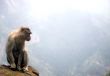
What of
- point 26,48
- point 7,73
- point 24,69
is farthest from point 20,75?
point 26,48

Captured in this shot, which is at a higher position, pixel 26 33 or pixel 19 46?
pixel 26 33

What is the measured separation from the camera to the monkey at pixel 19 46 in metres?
24.1

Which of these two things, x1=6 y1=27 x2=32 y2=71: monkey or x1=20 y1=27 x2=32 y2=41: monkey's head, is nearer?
x1=6 y1=27 x2=32 y2=71: monkey

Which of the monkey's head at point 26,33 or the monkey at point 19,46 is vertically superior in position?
the monkey's head at point 26,33

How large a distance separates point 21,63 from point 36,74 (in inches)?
75.2

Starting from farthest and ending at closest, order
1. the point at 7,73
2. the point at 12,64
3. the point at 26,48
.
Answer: the point at 26,48 → the point at 12,64 → the point at 7,73

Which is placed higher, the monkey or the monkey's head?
the monkey's head

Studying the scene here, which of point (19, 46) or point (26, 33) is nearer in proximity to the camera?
point (19, 46)

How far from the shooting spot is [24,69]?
2431 cm

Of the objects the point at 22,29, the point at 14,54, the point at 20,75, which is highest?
the point at 22,29

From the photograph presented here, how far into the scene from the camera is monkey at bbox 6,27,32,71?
79.2 feet

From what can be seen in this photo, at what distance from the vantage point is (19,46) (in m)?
24.7

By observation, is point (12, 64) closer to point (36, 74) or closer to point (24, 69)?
point (24, 69)

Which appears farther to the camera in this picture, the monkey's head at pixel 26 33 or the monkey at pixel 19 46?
the monkey's head at pixel 26 33
